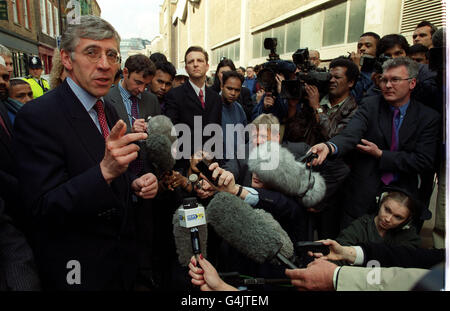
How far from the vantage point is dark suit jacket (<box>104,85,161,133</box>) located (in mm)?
2713

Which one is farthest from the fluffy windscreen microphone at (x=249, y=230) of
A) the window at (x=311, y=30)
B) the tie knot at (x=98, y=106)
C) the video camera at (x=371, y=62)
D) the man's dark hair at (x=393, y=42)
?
the window at (x=311, y=30)

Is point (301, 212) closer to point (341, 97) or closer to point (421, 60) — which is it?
point (341, 97)

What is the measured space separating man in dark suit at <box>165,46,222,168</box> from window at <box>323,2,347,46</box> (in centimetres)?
653

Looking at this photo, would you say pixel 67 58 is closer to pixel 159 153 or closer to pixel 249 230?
pixel 159 153

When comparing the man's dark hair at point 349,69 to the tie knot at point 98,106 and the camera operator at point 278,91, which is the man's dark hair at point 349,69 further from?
the tie knot at point 98,106

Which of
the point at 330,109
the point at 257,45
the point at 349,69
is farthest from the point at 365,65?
the point at 257,45

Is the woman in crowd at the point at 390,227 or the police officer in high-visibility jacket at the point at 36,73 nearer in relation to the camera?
the woman in crowd at the point at 390,227

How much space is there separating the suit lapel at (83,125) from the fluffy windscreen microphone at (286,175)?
3.14 ft

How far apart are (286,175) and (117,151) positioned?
1047mm

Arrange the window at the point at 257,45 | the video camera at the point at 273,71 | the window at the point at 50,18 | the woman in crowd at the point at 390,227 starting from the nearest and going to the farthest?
the woman in crowd at the point at 390,227
the video camera at the point at 273,71
the window at the point at 257,45
the window at the point at 50,18

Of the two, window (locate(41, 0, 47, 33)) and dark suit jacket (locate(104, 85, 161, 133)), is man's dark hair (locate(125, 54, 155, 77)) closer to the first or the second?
dark suit jacket (locate(104, 85, 161, 133))

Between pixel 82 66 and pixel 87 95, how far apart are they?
0.41 feet

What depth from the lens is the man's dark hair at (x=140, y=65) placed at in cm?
283
